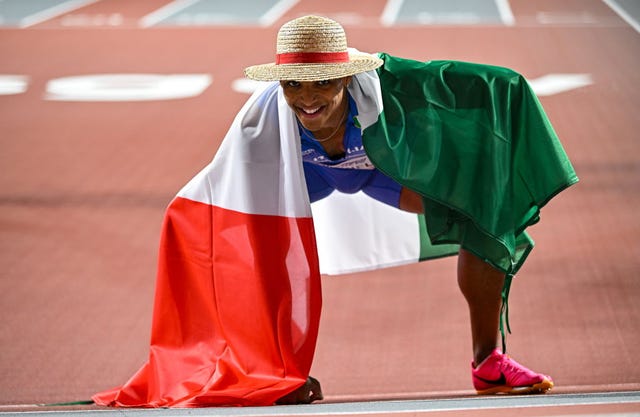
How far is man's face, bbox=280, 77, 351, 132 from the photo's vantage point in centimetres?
321

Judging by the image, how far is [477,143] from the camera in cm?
338

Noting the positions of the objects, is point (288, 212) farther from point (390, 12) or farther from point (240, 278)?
point (390, 12)

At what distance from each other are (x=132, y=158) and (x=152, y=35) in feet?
17.1

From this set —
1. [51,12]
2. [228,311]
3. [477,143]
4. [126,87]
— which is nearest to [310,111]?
[477,143]

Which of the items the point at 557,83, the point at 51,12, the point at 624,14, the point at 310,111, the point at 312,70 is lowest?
the point at 557,83

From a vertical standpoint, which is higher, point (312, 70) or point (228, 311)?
point (312, 70)

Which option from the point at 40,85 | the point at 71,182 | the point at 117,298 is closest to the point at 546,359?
the point at 117,298

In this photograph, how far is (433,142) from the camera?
11.0 feet

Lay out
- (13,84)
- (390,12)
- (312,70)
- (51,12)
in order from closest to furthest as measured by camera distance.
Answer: (312,70) < (13,84) < (390,12) < (51,12)

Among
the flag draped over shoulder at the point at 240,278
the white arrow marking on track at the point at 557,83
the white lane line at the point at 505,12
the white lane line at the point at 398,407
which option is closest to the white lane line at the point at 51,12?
the white lane line at the point at 505,12

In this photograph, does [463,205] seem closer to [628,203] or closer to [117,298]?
[117,298]

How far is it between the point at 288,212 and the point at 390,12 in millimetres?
10356

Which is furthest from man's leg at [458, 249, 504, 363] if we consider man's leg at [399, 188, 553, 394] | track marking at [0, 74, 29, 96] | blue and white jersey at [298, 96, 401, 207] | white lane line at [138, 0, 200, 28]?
white lane line at [138, 0, 200, 28]

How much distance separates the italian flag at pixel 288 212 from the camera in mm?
3361
